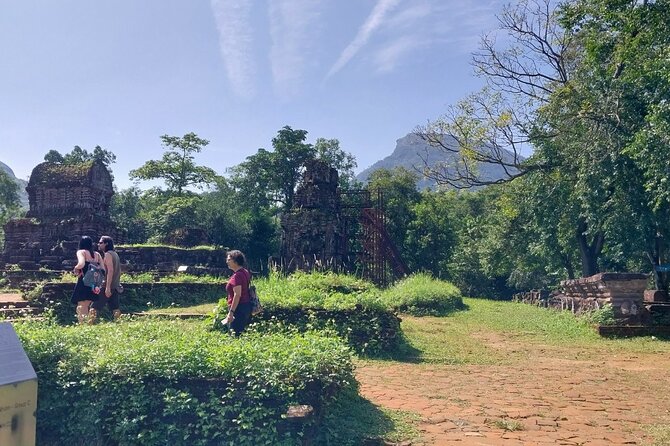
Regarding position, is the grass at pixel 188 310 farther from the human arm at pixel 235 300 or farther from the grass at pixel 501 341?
the human arm at pixel 235 300

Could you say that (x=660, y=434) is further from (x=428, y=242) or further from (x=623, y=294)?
(x=428, y=242)

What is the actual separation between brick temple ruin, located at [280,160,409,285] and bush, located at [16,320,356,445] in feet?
53.3

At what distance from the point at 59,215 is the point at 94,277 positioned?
15.1m

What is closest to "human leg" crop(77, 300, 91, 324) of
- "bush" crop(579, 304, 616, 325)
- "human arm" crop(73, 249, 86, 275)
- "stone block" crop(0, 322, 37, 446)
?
"human arm" crop(73, 249, 86, 275)

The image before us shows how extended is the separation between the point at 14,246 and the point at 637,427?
21807 mm

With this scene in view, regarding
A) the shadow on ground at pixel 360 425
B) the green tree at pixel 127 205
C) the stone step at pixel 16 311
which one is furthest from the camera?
the green tree at pixel 127 205

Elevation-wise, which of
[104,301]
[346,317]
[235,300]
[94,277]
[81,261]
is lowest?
[346,317]

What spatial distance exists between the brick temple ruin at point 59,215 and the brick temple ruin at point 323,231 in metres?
7.40

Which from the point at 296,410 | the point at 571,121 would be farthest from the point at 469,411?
the point at 571,121

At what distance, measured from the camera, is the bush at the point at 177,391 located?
396 centimetres

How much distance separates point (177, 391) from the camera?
409 centimetres

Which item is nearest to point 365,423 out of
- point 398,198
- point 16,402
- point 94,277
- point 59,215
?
point 16,402

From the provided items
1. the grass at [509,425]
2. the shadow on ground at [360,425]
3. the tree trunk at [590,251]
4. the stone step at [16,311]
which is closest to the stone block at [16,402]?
the shadow on ground at [360,425]

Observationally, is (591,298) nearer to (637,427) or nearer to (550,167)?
(550,167)
